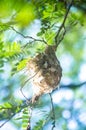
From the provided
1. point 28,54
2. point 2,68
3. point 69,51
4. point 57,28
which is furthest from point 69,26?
point 69,51

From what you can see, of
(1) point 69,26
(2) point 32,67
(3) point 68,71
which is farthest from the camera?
(3) point 68,71

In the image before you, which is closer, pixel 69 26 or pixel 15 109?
pixel 15 109

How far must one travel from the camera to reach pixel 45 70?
6.79ft

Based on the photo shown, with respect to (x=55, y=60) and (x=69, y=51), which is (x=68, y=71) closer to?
(x=69, y=51)

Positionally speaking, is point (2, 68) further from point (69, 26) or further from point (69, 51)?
point (69, 51)

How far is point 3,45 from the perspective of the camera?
1.94 meters

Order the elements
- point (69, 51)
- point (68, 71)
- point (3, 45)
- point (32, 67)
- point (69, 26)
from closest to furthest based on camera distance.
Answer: point (3, 45), point (32, 67), point (69, 26), point (69, 51), point (68, 71)

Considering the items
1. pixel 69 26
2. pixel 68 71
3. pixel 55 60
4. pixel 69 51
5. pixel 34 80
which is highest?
pixel 69 26

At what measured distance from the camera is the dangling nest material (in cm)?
206

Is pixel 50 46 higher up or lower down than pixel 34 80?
higher up

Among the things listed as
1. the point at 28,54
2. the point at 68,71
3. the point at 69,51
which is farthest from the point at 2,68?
the point at 68,71

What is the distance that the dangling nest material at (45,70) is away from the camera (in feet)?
6.75

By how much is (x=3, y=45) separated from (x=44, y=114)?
0.51 m

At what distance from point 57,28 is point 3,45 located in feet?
1.10
